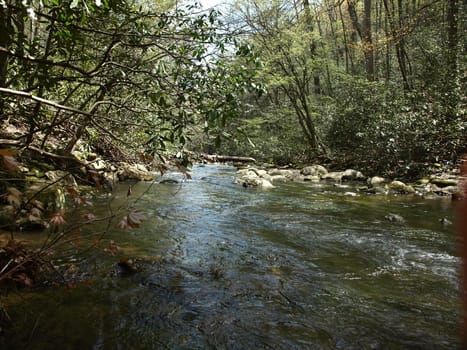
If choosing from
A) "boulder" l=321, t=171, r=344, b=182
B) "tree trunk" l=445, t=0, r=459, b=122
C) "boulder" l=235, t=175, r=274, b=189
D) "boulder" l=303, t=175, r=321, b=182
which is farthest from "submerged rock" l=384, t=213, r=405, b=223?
"boulder" l=303, t=175, r=321, b=182

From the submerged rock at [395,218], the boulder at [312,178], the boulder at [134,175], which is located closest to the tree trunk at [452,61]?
the boulder at [312,178]

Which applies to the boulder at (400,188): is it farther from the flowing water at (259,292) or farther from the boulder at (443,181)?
the flowing water at (259,292)

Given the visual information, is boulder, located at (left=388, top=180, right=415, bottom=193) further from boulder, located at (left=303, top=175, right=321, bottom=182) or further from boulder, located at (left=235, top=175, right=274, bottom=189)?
boulder, located at (left=235, top=175, right=274, bottom=189)

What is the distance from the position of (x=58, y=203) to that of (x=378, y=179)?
1015 centimetres

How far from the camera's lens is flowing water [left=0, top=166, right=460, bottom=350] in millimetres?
2691

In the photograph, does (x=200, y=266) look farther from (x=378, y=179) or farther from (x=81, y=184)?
(x=378, y=179)

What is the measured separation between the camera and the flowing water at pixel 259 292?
2691 millimetres

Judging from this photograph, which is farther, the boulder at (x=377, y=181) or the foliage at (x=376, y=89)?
the boulder at (x=377, y=181)

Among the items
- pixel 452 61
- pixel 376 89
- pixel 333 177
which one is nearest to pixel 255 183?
pixel 333 177

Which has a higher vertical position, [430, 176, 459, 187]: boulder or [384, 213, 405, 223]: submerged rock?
[430, 176, 459, 187]: boulder

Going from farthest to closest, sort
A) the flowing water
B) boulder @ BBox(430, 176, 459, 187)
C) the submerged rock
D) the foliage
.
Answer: the foliage → boulder @ BBox(430, 176, 459, 187) → the submerged rock → the flowing water

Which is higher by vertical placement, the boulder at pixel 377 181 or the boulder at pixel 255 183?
the boulder at pixel 255 183

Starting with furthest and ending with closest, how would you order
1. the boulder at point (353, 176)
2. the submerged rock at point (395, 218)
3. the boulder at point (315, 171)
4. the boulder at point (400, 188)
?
the boulder at point (315, 171) → the boulder at point (353, 176) → the boulder at point (400, 188) → the submerged rock at point (395, 218)

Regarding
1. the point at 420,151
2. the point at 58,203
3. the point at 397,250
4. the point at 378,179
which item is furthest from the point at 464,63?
the point at 58,203
